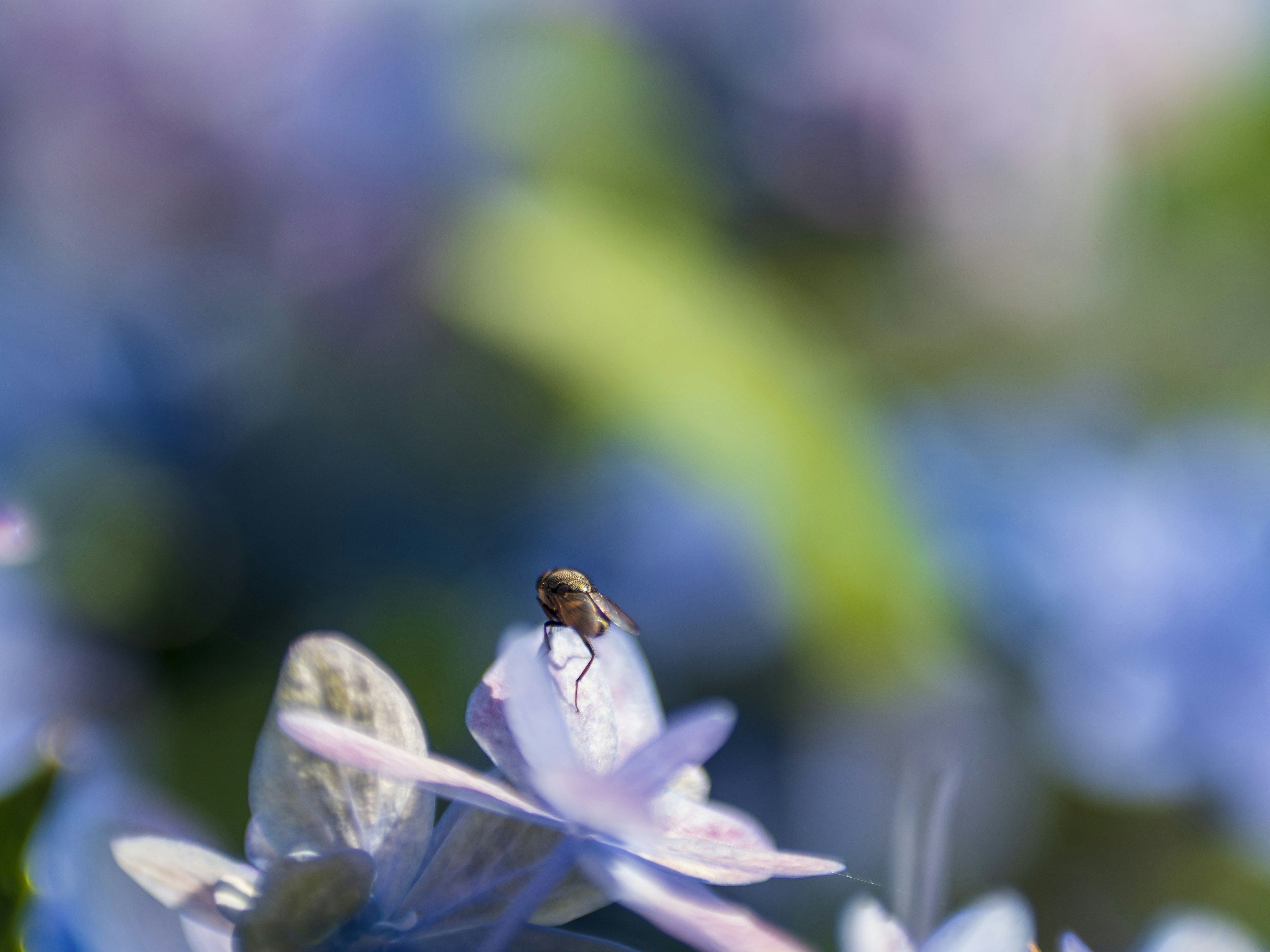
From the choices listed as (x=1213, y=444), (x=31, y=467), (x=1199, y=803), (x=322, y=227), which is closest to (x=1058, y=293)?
(x=1213, y=444)

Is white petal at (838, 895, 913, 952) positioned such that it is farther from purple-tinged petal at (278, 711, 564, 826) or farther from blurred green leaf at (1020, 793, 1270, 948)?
blurred green leaf at (1020, 793, 1270, 948)

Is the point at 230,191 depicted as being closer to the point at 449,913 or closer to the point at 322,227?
the point at 322,227

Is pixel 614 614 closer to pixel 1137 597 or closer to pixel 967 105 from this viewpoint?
pixel 1137 597

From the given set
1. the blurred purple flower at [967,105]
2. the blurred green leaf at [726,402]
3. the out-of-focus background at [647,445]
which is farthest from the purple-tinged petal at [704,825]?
the blurred purple flower at [967,105]

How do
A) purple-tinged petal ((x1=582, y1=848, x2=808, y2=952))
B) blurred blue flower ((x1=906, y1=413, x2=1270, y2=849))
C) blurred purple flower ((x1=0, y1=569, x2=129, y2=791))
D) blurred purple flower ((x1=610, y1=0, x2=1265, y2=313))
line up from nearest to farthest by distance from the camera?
purple-tinged petal ((x1=582, y1=848, x2=808, y2=952))
blurred purple flower ((x1=0, y1=569, x2=129, y2=791))
blurred blue flower ((x1=906, y1=413, x2=1270, y2=849))
blurred purple flower ((x1=610, y1=0, x2=1265, y2=313))

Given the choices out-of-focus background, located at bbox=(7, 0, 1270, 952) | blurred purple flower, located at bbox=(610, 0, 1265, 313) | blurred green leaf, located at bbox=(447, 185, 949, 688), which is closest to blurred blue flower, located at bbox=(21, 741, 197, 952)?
out-of-focus background, located at bbox=(7, 0, 1270, 952)

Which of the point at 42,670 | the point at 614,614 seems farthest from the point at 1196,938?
the point at 42,670

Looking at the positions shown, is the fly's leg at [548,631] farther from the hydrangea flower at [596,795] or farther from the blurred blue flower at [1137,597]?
the blurred blue flower at [1137,597]
